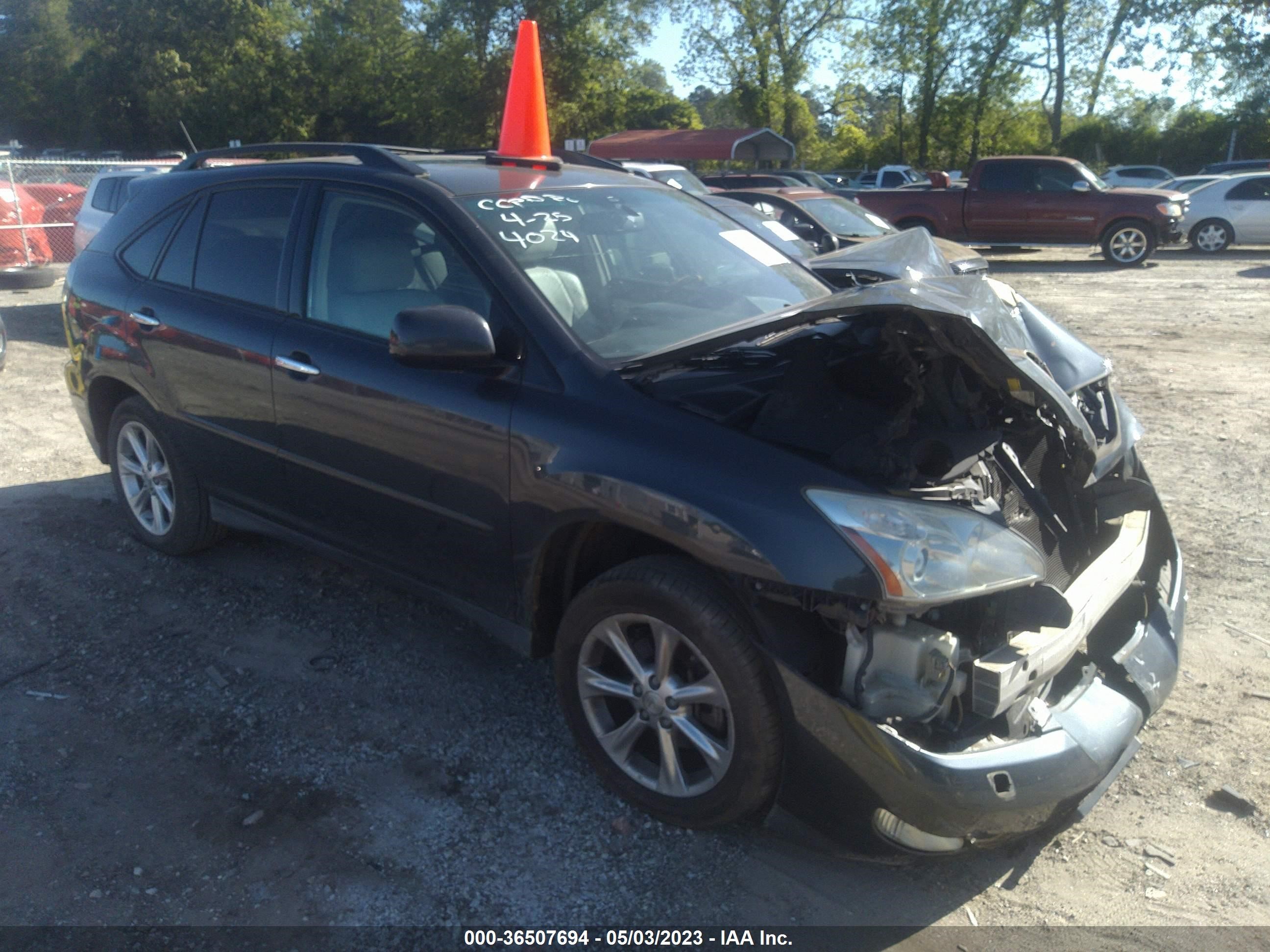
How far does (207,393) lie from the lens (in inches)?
168

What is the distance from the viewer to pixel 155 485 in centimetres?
483

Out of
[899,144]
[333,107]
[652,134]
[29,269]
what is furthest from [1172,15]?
[29,269]

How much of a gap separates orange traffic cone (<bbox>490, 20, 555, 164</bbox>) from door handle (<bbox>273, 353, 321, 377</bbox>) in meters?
1.49

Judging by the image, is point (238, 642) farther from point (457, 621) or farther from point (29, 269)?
point (29, 269)

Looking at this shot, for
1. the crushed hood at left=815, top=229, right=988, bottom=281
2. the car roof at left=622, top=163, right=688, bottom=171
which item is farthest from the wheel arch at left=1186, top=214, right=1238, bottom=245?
the crushed hood at left=815, top=229, right=988, bottom=281

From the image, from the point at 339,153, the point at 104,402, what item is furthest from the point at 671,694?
the point at 104,402

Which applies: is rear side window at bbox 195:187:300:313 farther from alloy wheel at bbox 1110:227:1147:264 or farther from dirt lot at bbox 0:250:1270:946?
alloy wheel at bbox 1110:227:1147:264

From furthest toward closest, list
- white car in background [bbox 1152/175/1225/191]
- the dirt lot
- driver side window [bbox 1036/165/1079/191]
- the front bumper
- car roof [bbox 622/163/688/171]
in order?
white car in background [bbox 1152/175/1225/191]
driver side window [bbox 1036/165/1079/191]
car roof [bbox 622/163/688/171]
the dirt lot
the front bumper

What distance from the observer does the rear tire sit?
13.4 m

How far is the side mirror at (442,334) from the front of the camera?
3.07 m

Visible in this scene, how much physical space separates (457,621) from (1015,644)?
240 centimetres

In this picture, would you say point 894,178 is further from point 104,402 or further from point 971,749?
point 971,749

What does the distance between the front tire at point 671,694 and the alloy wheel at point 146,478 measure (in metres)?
2.54

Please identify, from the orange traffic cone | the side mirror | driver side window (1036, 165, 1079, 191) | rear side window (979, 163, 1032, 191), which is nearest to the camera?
the side mirror
